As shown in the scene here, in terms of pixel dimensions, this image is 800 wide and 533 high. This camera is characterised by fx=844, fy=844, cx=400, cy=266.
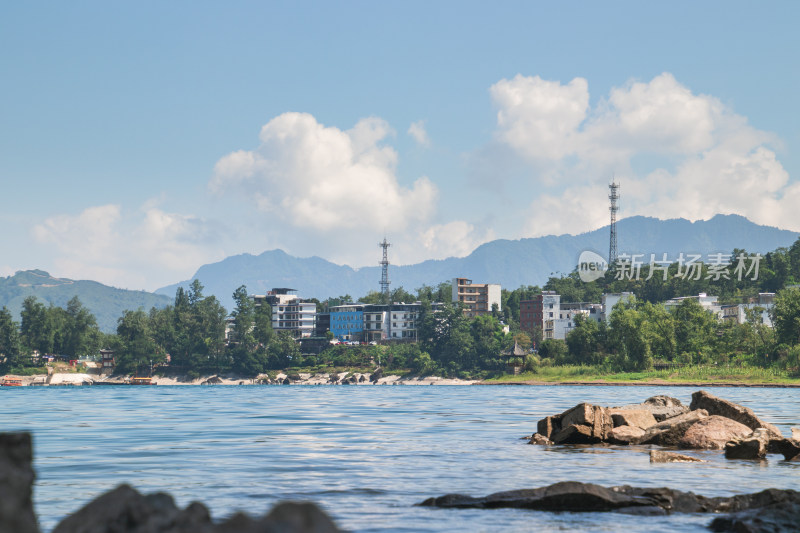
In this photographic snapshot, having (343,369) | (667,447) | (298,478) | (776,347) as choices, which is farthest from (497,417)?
(343,369)

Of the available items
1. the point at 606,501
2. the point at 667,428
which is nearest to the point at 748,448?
the point at 667,428

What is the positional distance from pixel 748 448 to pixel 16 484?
2260 centimetres

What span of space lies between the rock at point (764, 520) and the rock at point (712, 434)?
1477 cm

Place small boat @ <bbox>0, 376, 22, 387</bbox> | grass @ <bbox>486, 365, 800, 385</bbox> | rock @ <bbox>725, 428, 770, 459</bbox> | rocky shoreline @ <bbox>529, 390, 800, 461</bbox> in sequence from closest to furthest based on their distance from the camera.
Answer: rock @ <bbox>725, 428, 770, 459</bbox> → rocky shoreline @ <bbox>529, 390, 800, 461</bbox> → grass @ <bbox>486, 365, 800, 385</bbox> → small boat @ <bbox>0, 376, 22, 387</bbox>

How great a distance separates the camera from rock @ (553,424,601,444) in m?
30.6

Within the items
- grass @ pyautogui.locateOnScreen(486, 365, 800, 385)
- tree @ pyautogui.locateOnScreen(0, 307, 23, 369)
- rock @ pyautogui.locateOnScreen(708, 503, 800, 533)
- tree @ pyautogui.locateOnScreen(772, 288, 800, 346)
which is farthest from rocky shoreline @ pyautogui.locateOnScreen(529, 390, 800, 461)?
tree @ pyautogui.locateOnScreen(0, 307, 23, 369)

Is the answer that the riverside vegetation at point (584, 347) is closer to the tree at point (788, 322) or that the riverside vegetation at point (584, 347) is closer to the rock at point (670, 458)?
the tree at point (788, 322)

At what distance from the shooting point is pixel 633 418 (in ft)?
108

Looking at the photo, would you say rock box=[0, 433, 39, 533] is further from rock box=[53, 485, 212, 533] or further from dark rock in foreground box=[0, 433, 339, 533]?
rock box=[53, 485, 212, 533]

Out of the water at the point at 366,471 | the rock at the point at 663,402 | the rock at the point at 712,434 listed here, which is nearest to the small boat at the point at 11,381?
the water at the point at 366,471

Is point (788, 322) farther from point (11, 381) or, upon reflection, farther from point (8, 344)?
point (8, 344)

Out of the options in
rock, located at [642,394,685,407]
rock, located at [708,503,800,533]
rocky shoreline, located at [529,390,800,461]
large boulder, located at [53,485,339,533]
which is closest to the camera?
large boulder, located at [53,485,339,533]

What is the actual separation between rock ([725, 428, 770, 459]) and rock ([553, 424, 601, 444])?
591 centimetres

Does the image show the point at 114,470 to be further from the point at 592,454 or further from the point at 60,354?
the point at 60,354
